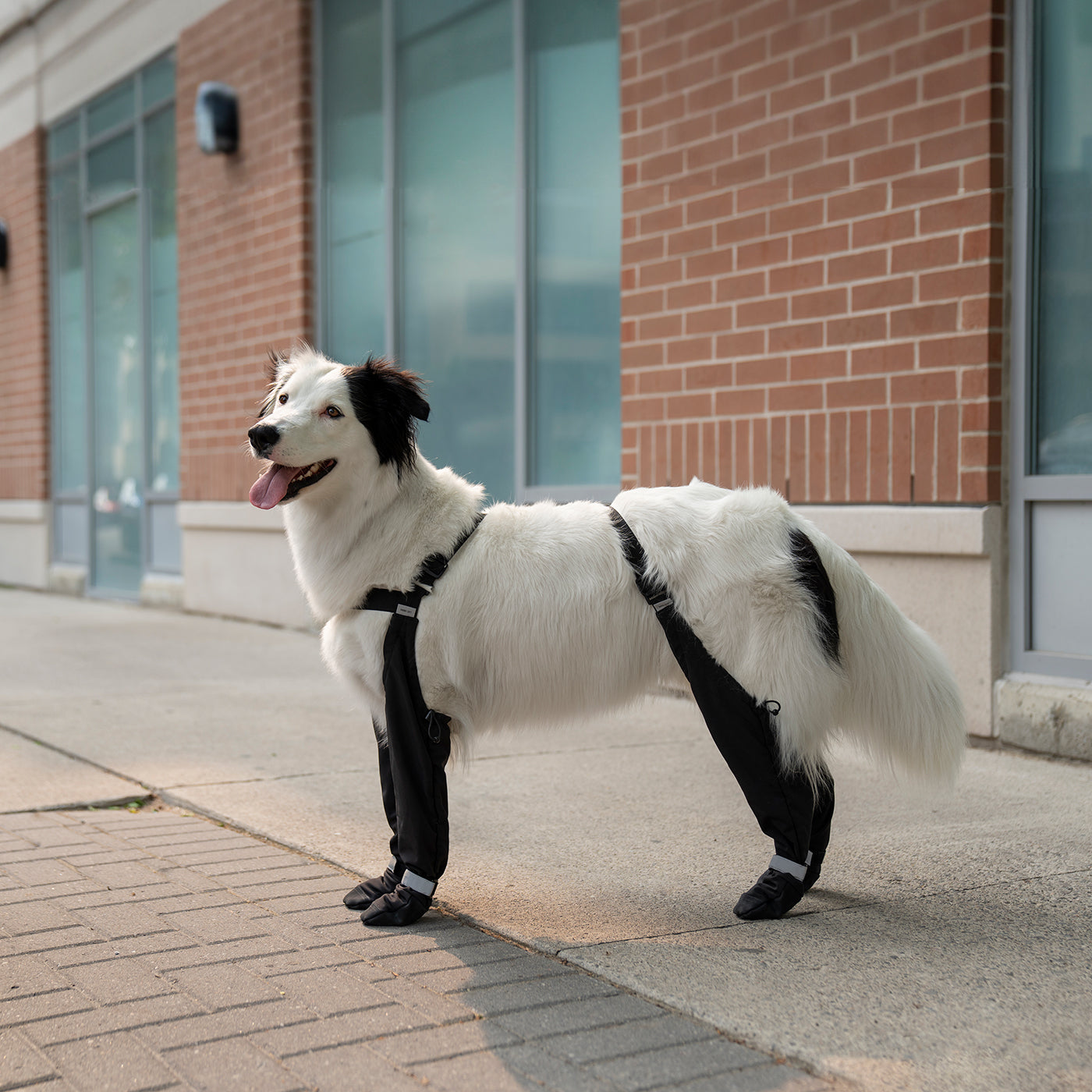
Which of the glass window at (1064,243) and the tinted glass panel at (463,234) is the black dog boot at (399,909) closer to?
the glass window at (1064,243)

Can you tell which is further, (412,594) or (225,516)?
(225,516)

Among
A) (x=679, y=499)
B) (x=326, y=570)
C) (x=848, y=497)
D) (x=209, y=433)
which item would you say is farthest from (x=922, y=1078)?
(x=209, y=433)

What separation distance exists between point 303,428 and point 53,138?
13.3 metres

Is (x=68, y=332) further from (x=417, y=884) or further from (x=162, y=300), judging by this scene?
(x=417, y=884)

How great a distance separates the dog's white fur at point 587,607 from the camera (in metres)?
3.49

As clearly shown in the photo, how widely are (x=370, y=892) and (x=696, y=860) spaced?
109 cm

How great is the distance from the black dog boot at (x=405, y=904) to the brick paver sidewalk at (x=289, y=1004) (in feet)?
0.14

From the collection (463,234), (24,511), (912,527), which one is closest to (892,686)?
(912,527)

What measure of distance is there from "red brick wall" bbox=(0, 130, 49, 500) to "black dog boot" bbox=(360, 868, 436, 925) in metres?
12.6

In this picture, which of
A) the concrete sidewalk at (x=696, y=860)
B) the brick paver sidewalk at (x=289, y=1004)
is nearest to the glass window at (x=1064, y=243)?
the concrete sidewalk at (x=696, y=860)

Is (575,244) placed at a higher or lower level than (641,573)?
higher

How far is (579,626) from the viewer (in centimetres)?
354

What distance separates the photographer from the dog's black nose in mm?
3406

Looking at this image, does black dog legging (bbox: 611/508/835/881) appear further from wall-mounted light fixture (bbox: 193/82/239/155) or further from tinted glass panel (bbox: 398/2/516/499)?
wall-mounted light fixture (bbox: 193/82/239/155)
